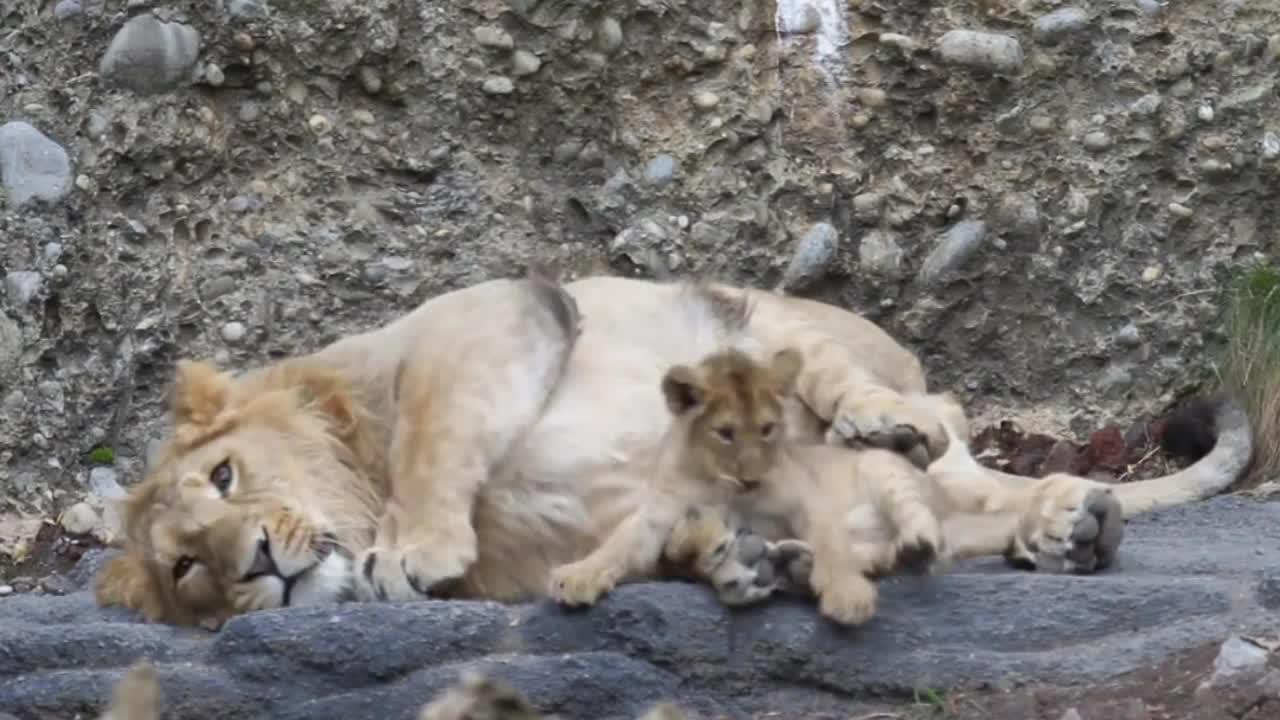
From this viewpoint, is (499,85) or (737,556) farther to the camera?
(499,85)

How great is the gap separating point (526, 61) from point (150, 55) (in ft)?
3.86

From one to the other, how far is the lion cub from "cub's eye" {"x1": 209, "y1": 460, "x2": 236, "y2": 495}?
2.64 feet

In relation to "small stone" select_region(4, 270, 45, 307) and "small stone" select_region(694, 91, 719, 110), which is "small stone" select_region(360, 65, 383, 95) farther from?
"small stone" select_region(4, 270, 45, 307)

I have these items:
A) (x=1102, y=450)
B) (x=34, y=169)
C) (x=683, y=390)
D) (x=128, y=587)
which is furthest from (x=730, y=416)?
(x=34, y=169)

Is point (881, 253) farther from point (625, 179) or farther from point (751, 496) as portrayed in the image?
point (751, 496)

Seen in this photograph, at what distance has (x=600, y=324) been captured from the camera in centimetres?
520

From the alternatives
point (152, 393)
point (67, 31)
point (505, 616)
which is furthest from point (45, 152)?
point (505, 616)

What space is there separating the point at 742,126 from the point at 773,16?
1.23 feet

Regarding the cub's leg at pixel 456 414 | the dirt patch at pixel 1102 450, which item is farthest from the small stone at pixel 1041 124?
the cub's leg at pixel 456 414

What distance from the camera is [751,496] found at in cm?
430

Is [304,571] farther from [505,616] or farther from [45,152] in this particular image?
[45,152]

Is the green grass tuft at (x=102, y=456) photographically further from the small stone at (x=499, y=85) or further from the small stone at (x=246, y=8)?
the small stone at (x=499, y=85)

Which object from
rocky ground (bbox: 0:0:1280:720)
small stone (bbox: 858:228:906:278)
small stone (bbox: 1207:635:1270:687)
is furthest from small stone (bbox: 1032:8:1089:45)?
small stone (bbox: 1207:635:1270:687)

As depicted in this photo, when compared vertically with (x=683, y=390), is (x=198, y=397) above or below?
below
